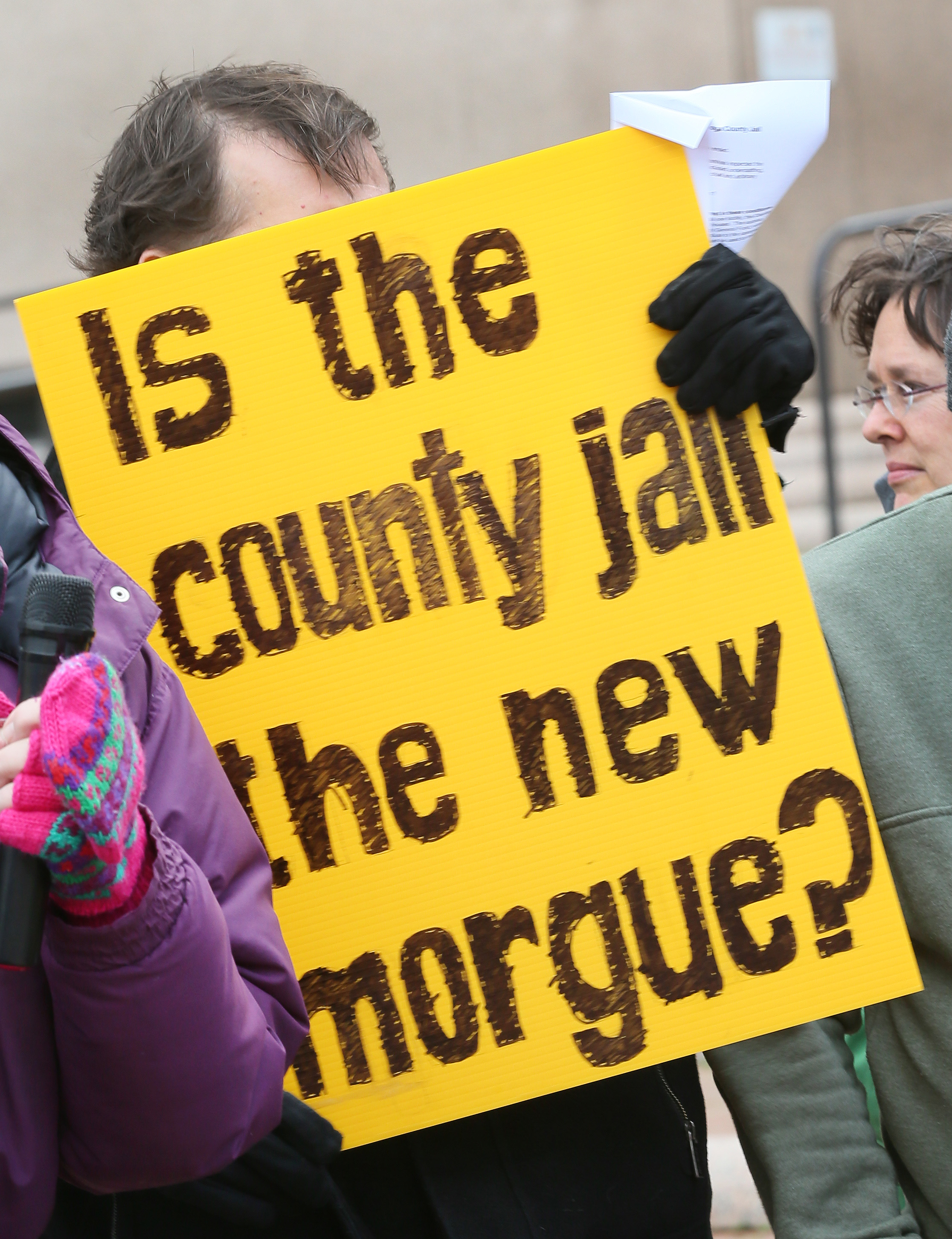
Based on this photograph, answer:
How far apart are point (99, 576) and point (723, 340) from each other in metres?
0.77

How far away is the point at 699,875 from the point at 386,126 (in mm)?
6882

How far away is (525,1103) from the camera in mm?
1636

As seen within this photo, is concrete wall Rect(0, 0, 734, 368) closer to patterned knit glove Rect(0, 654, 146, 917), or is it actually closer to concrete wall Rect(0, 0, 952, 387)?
concrete wall Rect(0, 0, 952, 387)

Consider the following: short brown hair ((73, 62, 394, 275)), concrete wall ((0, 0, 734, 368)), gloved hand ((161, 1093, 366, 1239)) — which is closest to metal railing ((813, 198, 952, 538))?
concrete wall ((0, 0, 734, 368))

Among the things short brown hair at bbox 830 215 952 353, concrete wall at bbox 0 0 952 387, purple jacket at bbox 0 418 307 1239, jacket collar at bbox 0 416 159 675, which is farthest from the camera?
concrete wall at bbox 0 0 952 387

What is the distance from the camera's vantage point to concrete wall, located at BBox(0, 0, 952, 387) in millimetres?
7562

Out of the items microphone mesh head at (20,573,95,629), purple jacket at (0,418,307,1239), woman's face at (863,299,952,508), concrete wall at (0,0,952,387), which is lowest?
purple jacket at (0,418,307,1239)

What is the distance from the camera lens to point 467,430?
1.61 m

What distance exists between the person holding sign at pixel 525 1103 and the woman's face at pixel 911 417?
27.7 inches

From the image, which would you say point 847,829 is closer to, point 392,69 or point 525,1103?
point 525,1103

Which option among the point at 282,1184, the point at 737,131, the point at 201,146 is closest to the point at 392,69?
the point at 201,146

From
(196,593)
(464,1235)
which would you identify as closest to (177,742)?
(196,593)

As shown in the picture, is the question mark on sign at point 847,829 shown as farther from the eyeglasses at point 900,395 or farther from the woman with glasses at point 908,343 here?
the eyeglasses at point 900,395

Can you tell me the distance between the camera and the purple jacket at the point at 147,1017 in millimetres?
1051
